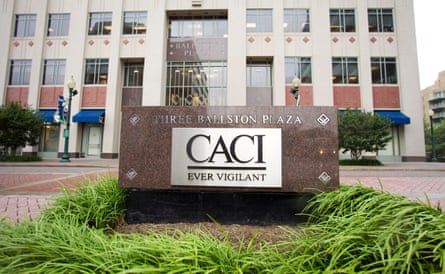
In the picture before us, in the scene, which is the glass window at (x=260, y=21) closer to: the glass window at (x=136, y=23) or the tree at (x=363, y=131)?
the glass window at (x=136, y=23)

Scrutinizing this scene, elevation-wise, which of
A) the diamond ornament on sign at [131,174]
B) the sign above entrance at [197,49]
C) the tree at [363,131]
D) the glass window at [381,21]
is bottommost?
the diamond ornament on sign at [131,174]

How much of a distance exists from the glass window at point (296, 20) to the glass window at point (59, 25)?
20.6 metres

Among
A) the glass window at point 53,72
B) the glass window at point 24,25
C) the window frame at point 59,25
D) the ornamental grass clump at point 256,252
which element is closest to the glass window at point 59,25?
the window frame at point 59,25

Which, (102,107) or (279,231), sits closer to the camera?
(279,231)

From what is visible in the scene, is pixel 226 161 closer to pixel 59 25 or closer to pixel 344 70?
pixel 344 70

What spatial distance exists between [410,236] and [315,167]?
169 centimetres

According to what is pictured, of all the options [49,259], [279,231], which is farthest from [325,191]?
[49,259]

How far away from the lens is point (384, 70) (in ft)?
Result: 63.2

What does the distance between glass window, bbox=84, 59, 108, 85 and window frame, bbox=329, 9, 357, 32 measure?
21.0 meters

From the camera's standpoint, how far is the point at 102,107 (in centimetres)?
1988

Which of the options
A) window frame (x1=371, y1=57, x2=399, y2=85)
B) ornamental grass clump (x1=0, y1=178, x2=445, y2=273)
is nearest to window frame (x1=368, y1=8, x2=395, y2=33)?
window frame (x1=371, y1=57, x2=399, y2=85)

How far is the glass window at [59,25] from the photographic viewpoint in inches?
831

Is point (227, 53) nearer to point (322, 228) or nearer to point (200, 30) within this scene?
point (200, 30)

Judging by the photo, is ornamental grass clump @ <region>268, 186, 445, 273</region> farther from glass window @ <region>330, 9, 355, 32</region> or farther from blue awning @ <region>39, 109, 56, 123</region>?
blue awning @ <region>39, 109, 56, 123</region>
